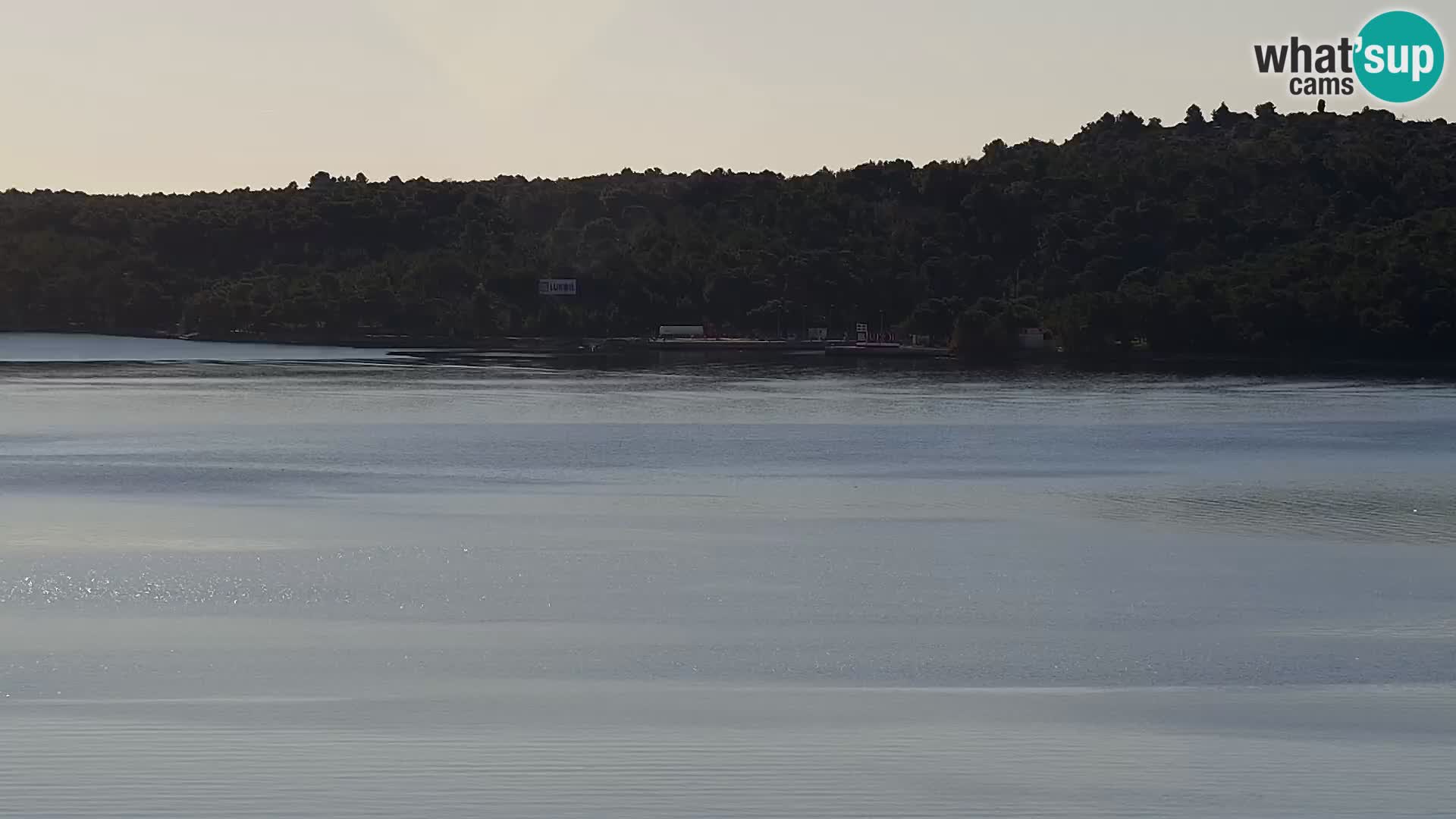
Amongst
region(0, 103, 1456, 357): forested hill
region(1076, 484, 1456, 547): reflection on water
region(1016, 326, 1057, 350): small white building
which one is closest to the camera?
region(1076, 484, 1456, 547): reflection on water

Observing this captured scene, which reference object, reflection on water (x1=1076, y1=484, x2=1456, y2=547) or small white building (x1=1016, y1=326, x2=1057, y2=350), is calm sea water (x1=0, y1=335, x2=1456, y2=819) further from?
small white building (x1=1016, y1=326, x2=1057, y2=350)

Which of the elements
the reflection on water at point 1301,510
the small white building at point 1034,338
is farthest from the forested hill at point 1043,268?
the reflection on water at point 1301,510

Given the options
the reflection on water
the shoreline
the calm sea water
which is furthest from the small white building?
the reflection on water

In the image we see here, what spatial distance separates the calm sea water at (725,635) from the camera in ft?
40.6

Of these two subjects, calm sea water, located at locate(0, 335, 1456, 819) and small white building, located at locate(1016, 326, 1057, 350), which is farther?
small white building, located at locate(1016, 326, 1057, 350)

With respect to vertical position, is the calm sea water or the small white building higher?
the calm sea water

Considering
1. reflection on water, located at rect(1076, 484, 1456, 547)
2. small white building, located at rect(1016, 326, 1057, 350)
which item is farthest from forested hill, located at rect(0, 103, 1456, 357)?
reflection on water, located at rect(1076, 484, 1456, 547)

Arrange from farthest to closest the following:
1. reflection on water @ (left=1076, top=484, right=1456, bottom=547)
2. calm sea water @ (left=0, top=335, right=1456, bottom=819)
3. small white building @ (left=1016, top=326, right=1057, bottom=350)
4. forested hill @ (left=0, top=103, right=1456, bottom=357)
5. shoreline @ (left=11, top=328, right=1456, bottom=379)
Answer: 1. small white building @ (left=1016, top=326, right=1057, bottom=350)
2. forested hill @ (left=0, top=103, right=1456, bottom=357)
3. shoreline @ (left=11, top=328, right=1456, bottom=379)
4. reflection on water @ (left=1076, top=484, right=1456, bottom=547)
5. calm sea water @ (left=0, top=335, right=1456, bottom=819)

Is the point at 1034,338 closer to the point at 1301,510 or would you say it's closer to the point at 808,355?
the point at 808,355

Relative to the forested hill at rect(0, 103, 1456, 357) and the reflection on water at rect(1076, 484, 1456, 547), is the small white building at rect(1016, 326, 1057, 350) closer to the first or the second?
the forested hill at rect(0, 103, 1456, 357)

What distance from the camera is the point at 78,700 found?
14.6 metres

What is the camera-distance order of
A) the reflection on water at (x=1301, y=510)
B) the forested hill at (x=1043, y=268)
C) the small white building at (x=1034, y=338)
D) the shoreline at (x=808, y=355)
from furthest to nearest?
the small white building at (x=1034, y=338) → the forested hill at (x=1043, y=268) → the shoreline at (x=808, y=355) → the reflection on water at (x=1301, y=510)

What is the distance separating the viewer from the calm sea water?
487 inches

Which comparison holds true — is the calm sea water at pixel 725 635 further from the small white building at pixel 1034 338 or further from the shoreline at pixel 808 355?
the small white building at pixel 1034 338
